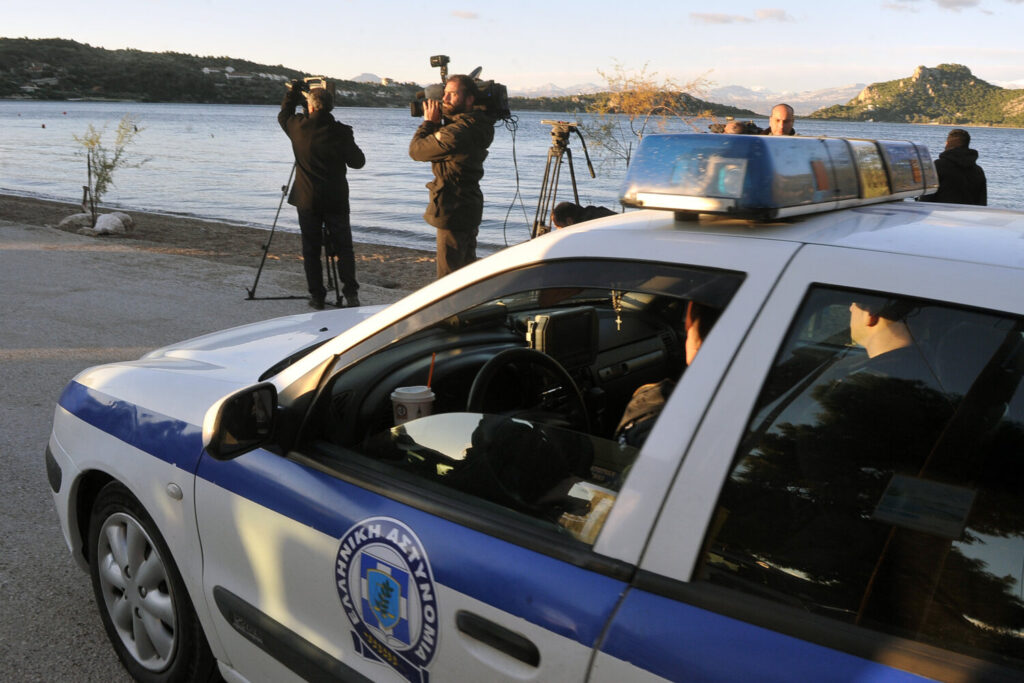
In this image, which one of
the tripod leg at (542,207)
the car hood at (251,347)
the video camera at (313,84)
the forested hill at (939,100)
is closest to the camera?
the car hood at (251,347)

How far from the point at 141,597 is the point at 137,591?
2 centimetres

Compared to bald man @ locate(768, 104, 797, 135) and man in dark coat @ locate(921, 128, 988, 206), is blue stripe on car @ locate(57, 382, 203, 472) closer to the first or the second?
bald man @ locate(768, 104, 797, 135)

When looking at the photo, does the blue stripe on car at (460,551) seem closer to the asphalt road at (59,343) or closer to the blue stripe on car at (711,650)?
the blue stripe on car at (711,650)

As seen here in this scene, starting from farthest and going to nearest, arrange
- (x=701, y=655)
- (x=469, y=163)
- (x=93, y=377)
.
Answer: (x=469, y=163), (x=93, y=377), (x=701, y=655)

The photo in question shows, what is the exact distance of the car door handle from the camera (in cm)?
144

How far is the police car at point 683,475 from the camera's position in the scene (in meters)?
1.23

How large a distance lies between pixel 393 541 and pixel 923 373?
1017mm

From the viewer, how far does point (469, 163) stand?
6922mm

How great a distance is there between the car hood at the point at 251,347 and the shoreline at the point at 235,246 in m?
6.47

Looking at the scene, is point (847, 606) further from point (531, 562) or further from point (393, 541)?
point (393, 541)

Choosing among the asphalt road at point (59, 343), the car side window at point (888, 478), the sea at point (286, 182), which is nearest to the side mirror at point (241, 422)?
the car side window at point (888, 478)

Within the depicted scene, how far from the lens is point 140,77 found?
137m

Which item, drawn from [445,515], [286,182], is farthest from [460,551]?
[286,182]

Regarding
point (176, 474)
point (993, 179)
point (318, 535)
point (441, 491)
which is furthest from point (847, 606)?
point (993, 179)
